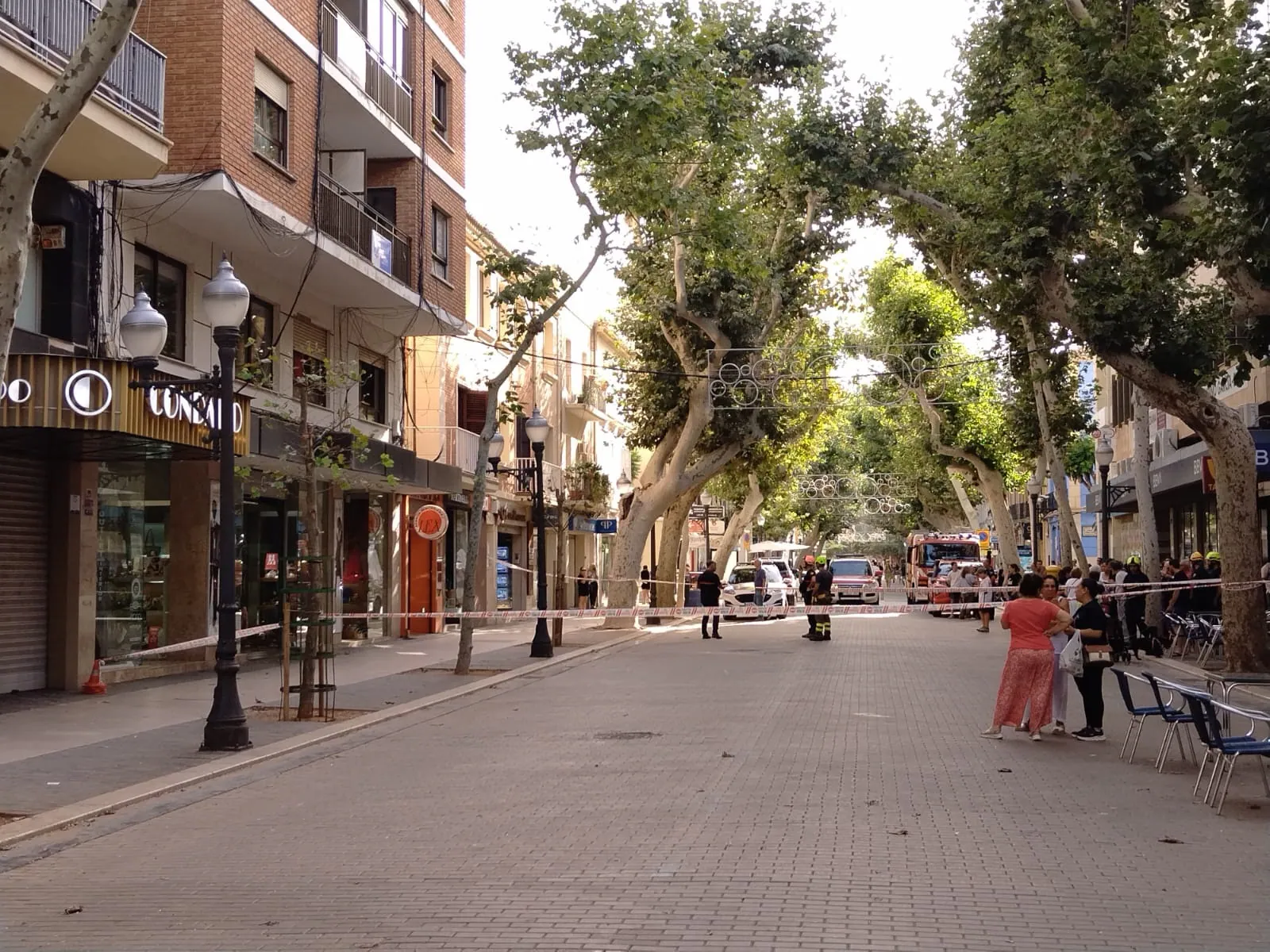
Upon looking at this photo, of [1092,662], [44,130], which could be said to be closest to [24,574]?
[44,130]

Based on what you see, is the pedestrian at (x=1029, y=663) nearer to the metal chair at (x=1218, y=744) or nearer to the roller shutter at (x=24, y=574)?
the metal chair at (x=1218, y=744)

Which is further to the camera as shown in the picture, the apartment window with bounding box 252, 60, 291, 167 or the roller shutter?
the apartment window with bounding box 252, 60, 291, 167

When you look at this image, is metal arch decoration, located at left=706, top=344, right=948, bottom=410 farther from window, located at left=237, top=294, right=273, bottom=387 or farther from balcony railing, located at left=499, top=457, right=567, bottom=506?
window, located at left=237, top=294, right=273, bottom=387

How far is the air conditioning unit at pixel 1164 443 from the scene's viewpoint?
36.0m

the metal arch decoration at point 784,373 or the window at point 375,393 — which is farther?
the metal arch decoration at point 784,373

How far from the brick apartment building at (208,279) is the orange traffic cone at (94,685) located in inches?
11.9

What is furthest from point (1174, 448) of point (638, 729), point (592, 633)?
point (638, 729)

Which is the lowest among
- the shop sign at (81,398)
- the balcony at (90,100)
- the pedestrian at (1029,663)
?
the pedestrian at (1029,663)

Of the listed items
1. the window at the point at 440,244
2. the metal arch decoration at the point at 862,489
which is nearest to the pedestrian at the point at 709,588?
the window at the point at 440,244

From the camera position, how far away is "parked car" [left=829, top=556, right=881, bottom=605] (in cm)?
4878

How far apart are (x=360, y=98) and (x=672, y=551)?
20949mm

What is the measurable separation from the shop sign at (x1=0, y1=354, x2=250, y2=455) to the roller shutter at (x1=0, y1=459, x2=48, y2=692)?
9.12ft

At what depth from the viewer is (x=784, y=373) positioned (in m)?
34.9

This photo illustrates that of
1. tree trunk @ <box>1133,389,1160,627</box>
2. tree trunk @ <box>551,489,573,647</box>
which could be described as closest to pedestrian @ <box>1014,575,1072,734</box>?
tree trunk @ <box>1133,389,1160,627</box>
